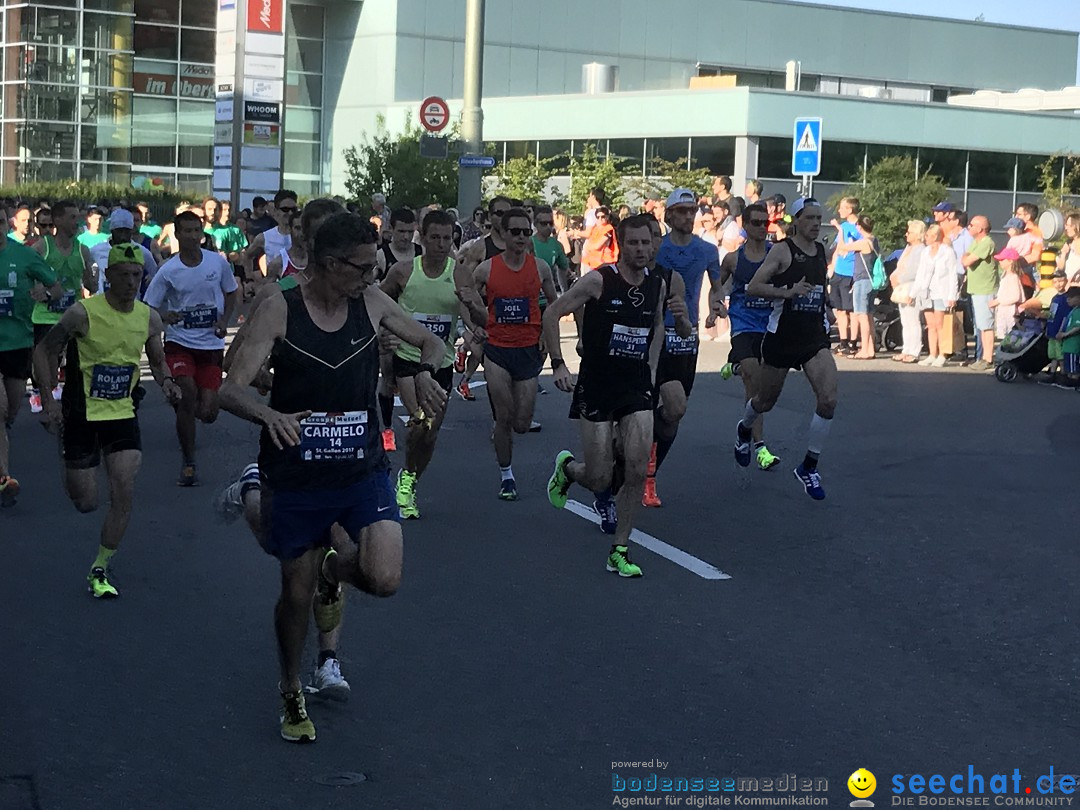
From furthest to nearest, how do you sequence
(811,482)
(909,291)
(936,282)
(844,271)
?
(844,271) < (909,291) < (936,282) < (811,482)

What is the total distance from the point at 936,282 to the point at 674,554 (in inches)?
451

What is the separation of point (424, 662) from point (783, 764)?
1.83 metres

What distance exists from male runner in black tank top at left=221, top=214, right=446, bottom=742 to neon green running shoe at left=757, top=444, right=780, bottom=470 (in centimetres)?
673

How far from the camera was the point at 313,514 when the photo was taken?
18.7 feet

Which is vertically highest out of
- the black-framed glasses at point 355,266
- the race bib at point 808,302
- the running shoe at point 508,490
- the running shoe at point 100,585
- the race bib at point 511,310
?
the black-framed glasses at point 355,266

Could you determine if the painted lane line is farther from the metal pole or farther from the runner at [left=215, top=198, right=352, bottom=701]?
the metal pole

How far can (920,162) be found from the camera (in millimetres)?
44094

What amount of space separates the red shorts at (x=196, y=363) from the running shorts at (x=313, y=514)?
5664 millimetres

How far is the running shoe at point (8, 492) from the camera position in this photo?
10.1m

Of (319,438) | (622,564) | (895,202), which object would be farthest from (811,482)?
(895,202)

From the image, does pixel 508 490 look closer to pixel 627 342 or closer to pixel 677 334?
pixel 677 334

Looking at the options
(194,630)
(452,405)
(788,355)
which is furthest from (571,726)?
(452,405)

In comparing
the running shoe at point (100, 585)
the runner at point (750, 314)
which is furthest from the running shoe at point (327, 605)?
the runner at point (750, 314)

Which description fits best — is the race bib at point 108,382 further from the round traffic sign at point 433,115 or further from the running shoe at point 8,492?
the round traffic sign at point 433,115
